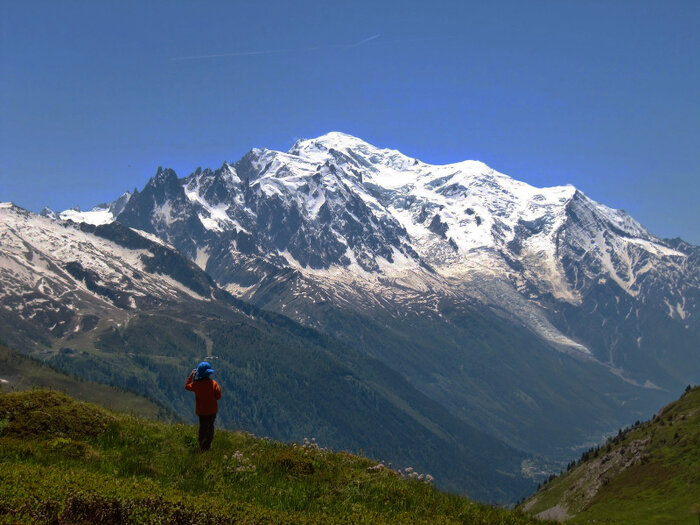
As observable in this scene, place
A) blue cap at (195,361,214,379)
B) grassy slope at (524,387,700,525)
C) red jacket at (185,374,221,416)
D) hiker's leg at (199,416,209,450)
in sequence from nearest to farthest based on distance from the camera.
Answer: hiker's leg at (199,416,209,450) < red jacket at (185,374,221,416) < blue cap at (195,361,214,379) < grassy slope at (524,387,700,525)

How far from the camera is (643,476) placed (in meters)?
127

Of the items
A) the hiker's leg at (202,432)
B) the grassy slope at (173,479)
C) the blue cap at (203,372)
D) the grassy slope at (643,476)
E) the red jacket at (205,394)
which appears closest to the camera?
the grassy slope at (173,479)

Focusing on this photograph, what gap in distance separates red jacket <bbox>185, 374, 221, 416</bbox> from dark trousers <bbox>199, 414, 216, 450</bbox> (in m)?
0.22

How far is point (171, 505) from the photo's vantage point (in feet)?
52.5

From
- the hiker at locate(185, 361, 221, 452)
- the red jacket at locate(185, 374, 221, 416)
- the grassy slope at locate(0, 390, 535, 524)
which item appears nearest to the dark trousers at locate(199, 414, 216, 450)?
the hiker at locate(185, 361, 221, 452)

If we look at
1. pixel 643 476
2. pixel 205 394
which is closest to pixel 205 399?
pixel 205 394

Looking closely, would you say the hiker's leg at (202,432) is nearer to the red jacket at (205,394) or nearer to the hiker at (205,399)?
the hiker at (205,399)

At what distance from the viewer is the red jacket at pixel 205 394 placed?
2552 centimetres

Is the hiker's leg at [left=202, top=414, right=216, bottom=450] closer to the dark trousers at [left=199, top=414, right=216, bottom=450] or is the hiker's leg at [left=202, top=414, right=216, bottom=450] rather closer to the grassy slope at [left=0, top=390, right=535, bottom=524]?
the dark trousers at [left=199, top=414, right=216, bottom=450]

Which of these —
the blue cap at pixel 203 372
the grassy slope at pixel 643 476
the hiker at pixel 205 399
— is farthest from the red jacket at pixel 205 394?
the grassy slope at pixel 643 476

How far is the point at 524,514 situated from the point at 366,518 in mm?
7304

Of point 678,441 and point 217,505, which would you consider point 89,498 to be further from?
Result: point 678,441

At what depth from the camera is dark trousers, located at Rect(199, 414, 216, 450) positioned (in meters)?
25.2

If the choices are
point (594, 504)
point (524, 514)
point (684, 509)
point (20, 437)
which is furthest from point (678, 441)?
point (20, 437)
